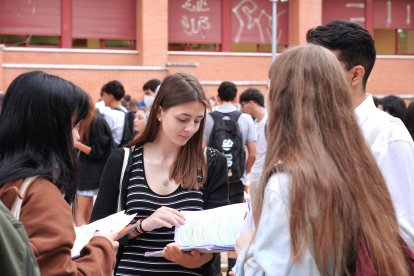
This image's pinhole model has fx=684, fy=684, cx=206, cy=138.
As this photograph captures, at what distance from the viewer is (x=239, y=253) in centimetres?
236

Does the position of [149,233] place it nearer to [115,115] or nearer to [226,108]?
[226,108]

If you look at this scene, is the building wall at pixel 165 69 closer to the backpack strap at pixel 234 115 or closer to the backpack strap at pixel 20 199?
the backpack strap at pixel 234 115

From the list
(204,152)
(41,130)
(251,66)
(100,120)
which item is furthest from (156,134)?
(251,66)

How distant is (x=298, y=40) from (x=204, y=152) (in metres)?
25.0

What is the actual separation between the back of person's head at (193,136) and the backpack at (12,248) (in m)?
1.94

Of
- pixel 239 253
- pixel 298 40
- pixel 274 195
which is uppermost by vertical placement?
pixel 298 40

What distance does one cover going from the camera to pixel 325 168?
85.9 inches

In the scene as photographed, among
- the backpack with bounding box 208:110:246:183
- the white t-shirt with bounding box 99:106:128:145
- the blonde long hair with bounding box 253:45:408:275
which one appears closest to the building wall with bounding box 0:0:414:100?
the white t-shirt with bounding box 99:106:128:145

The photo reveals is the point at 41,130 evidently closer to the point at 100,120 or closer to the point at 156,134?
the point at 156,134

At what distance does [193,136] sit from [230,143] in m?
4.30

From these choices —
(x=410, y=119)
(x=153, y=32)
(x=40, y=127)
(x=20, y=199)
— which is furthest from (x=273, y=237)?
(x=153, y=32)

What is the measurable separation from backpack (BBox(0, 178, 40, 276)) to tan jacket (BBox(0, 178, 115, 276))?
543 millimetres

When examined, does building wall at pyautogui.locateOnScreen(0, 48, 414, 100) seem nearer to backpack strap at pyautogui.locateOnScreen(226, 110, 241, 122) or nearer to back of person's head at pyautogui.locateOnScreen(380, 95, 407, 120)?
backpack strap at pyautogui.locateOnScreen(226, 110, 241, 122)

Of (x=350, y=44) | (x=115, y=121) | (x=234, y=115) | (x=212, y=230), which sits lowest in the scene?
(x=212, y=230)
